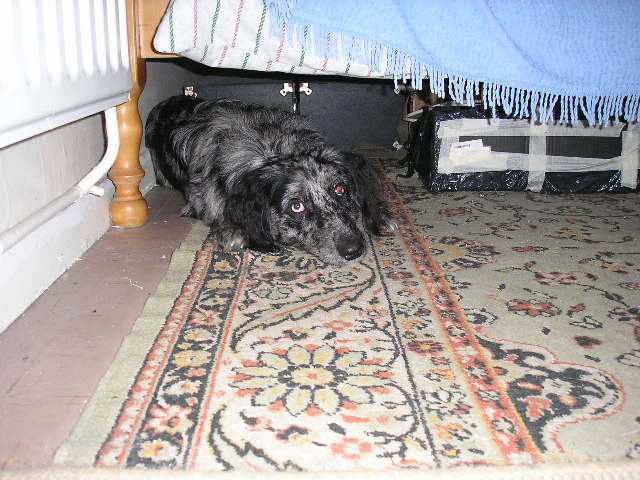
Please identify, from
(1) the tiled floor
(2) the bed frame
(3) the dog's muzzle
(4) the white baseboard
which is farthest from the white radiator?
(3) the dog's muzzle

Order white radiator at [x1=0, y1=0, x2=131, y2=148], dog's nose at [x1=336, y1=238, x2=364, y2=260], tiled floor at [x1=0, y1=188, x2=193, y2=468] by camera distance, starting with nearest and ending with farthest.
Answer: tiled floor at [x1=0, y1=188, x2=193, y2=468] < white radiator at [x1=0, y1=0, x2=131, y2=148] < dog's nose at [x1=336, y1=238, x2=364, y2=260]

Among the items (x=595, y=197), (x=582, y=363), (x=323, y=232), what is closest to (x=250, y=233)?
(x=323, y=232)

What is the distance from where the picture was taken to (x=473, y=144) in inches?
112

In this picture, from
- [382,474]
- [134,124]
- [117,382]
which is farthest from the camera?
[134,124]

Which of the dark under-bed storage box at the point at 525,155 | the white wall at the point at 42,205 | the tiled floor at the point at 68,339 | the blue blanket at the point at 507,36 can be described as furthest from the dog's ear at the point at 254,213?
the dark under-bed storage box at the point at 525,155

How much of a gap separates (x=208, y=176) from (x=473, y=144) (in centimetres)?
139

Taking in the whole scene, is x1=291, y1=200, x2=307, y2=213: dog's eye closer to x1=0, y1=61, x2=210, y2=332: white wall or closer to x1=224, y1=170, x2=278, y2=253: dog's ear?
x1=224, y1=170, x2=278, y2=253: dog's ear

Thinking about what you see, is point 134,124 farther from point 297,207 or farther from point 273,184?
point 297,207

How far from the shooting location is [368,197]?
2297 millimetres

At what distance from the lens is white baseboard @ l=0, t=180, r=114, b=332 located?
149cm

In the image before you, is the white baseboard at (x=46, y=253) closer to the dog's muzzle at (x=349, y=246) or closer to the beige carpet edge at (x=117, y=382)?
the beige carpet edge at (x=117, y=382)

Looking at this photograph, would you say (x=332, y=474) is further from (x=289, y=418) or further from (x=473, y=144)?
(x=473, y=144)

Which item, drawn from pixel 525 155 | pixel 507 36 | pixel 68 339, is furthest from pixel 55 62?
pixel 525 155

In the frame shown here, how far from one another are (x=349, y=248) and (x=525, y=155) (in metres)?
1.42
